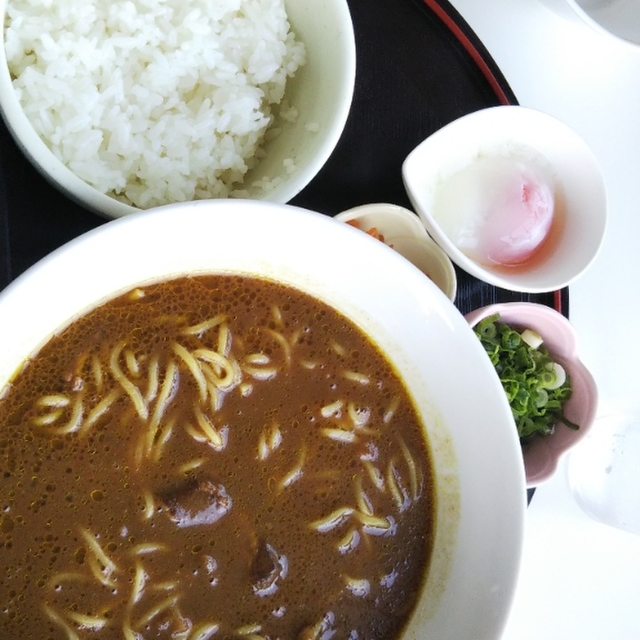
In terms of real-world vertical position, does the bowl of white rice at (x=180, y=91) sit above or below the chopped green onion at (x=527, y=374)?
above

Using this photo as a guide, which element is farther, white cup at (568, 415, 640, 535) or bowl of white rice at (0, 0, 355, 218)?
white cup at (568, 415, 640, 535)

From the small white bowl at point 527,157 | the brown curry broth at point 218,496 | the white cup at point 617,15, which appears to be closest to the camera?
the brown curry broth at point 218,496

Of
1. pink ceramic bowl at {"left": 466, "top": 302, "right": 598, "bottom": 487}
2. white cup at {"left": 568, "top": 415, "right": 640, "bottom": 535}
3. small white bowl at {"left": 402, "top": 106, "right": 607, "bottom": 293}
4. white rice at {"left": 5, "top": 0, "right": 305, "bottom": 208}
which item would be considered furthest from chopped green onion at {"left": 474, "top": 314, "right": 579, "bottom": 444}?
white rice at {"left": 5, "top": 0, "right": 305, "bottom": 208}

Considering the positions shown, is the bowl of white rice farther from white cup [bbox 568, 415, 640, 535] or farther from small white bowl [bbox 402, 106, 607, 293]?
white cup [bbox 568, 415, 640, 535]

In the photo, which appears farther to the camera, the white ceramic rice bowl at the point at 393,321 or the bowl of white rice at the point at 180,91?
the bowl of white rice at the point at 180,91

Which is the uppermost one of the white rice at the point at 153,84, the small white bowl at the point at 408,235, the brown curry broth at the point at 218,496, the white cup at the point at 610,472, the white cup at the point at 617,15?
the white cup at the point at 617,15

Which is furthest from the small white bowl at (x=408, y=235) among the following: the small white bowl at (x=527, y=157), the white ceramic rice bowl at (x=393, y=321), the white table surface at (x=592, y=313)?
the white table surface at (x=592, y=313)

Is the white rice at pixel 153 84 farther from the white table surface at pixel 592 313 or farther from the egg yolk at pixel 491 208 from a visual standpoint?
the white table surface at pixel 592 313
